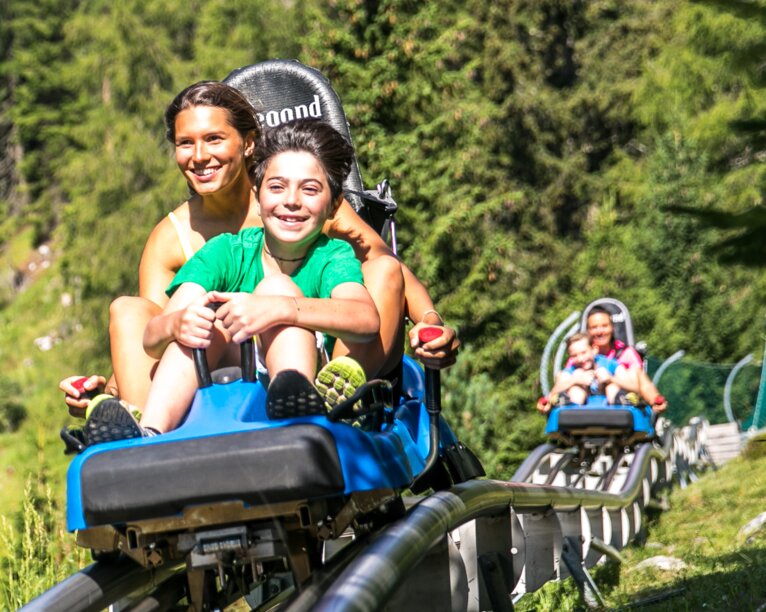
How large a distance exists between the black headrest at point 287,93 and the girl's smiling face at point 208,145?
1192mm

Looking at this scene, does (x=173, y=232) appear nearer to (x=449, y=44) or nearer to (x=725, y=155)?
(x=725, y=155)

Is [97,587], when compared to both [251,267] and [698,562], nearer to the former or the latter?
[251,267]

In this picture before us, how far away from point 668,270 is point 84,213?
506 inches

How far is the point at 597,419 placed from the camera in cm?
937

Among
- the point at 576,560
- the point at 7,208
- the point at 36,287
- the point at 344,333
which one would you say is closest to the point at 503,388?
the point at 576,560

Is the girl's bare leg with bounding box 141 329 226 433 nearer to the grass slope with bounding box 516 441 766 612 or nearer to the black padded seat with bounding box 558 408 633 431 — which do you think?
the grass slope with bounding box 516 441 766 612

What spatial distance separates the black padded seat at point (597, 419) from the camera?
9.36 m

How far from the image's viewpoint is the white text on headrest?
5.31m

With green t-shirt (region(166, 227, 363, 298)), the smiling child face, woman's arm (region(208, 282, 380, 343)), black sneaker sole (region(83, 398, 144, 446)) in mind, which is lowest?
the smiling child face

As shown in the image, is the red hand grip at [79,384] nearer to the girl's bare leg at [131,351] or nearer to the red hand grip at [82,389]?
the red hand grip at [82,389]

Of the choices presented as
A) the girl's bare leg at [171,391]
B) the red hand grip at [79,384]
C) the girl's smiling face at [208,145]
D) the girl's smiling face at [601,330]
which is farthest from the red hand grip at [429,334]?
the girl's smiling face at [601,330]

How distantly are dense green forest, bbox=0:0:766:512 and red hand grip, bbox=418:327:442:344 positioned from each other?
8646mm

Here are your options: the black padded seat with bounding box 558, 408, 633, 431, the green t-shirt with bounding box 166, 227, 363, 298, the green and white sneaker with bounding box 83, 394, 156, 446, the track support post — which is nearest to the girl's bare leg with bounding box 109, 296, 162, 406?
the green t-shirt with bounding box 166, 227, 363, 298

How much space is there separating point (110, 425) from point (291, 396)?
1.56 feet
